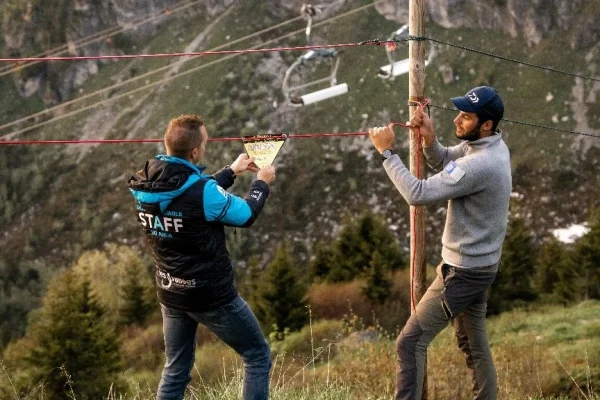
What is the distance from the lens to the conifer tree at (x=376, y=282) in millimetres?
25031

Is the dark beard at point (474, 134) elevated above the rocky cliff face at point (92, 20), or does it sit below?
above

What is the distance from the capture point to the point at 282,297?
77.6 ft

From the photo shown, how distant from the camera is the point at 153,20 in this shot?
6619cm

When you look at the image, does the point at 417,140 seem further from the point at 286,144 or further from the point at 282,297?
the point at 286,144

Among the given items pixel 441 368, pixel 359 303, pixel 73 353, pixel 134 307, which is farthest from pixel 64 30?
pixel 441 368

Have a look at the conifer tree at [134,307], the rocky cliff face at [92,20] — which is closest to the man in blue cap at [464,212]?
the conifer tree at [134,307]

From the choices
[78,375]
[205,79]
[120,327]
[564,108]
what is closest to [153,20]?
[205,79]

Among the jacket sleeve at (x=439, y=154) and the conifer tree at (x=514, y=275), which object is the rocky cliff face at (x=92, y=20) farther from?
the jacket sleeve at (x=439, y=154)

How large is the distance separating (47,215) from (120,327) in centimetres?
3096

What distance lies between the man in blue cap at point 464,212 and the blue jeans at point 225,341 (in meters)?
1.04

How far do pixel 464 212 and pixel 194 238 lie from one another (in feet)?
5.98

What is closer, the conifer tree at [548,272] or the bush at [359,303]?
the bush at [359,303]

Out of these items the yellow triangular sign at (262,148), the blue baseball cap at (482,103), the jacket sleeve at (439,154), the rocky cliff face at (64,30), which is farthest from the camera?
the rocky cliff face at (64,30)

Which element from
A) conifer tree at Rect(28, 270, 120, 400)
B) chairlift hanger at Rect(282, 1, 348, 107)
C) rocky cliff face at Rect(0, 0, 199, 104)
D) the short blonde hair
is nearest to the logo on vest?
the short blonde hair
